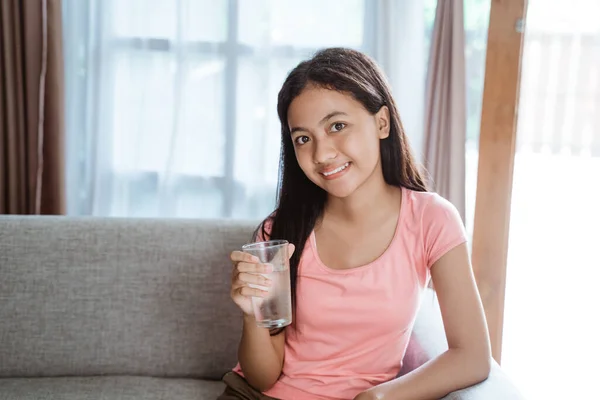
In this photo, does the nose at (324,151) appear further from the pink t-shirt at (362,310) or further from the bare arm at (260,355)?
the bare arm at (260,355)

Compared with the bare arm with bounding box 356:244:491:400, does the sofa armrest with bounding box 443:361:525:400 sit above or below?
below

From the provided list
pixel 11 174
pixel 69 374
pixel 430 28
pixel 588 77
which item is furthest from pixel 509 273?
pixel 11 174

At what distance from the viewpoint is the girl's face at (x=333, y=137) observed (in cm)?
148

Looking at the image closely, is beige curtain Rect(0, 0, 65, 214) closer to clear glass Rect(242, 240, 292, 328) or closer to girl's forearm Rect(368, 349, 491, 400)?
clear glass Rect(242, 240, 292, 328)

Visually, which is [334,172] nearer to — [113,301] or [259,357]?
[259,357]

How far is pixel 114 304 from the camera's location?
2.02 meters

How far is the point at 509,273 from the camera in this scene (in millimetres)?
2354

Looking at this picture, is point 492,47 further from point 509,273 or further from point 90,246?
point 90,246

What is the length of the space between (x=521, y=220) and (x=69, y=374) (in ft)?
5.18

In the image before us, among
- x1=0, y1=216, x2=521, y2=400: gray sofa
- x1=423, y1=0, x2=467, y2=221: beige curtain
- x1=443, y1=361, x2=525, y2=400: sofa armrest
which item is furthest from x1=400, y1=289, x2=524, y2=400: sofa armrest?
x1=423, y1=0, x2=467, y2=221: beige curtain

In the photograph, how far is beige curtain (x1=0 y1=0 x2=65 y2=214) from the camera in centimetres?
273

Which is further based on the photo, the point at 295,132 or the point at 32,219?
the point at 32,219

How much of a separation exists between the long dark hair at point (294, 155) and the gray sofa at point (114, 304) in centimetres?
43

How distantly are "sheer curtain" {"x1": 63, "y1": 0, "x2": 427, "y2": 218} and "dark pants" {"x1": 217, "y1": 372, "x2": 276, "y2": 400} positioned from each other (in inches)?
53.3
